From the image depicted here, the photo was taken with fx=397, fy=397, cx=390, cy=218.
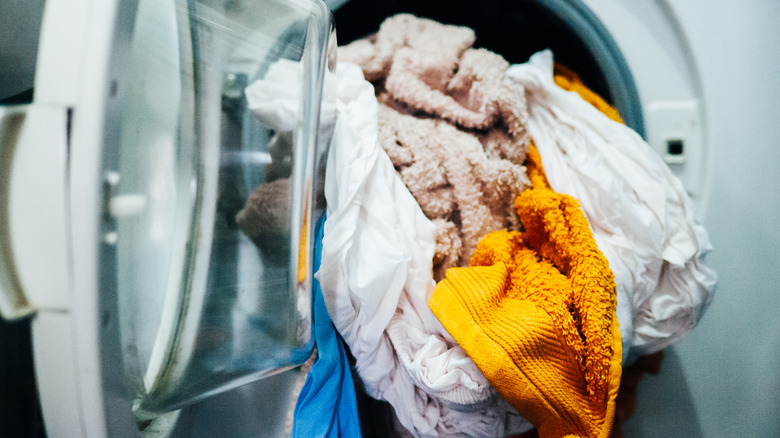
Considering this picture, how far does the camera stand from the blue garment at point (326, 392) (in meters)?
0.46

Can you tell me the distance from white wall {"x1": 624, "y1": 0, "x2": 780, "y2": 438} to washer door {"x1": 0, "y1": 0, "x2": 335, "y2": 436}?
59 centimetres

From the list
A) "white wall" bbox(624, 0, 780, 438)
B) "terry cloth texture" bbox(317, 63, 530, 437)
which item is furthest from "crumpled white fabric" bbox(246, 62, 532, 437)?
"white wall" bbox(624, 0, 780, 438)

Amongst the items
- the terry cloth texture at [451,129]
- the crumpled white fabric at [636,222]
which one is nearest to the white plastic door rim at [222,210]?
the terry cloth texture at [451,129]

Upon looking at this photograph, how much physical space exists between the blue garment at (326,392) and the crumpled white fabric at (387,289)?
0.03m

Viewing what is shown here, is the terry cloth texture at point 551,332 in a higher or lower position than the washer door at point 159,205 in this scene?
lower

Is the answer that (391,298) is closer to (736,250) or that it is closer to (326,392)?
(326,392)

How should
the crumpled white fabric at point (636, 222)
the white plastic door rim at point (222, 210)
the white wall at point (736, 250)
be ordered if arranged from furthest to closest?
the white wall at point (736, 250)
the crumpled white fabric at point (636, 222)
the white plastic door rim at point (222, 210)

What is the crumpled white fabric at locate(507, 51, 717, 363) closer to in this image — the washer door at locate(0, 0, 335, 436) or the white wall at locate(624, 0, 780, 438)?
the white wall at locate(624, 0, 780, 438)

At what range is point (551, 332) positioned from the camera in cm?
41

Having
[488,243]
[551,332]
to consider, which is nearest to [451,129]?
[488,243]

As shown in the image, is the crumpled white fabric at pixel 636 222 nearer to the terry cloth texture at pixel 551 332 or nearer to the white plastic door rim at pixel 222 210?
the terry cloth texture at pixel 551 332

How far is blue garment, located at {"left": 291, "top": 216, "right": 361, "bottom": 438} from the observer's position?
46cm

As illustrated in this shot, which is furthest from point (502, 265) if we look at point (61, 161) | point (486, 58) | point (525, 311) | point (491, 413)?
point (61, 161)

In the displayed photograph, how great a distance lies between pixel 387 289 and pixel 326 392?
150 mm
